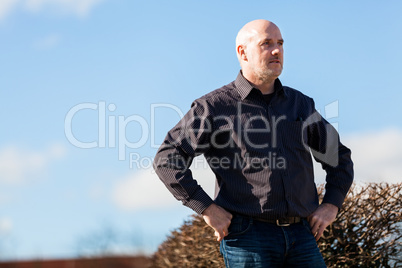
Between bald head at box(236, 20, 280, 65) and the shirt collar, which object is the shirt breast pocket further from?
bald head at box(236, 20, 280, 65)

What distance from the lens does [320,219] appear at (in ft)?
11.0

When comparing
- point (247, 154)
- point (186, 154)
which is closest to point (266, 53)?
point (247, 154)

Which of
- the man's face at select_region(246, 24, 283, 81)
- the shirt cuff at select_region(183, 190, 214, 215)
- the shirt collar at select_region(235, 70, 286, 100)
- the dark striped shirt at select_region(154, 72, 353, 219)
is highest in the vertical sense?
the man's face at select_region(246, 24, 283, 81)

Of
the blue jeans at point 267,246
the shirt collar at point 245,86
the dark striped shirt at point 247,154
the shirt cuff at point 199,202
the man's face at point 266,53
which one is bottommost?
the blue jeans at point 267,246

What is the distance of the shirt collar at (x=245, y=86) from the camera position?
3.46 m

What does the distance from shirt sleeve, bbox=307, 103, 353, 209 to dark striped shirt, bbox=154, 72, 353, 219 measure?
0.01 m

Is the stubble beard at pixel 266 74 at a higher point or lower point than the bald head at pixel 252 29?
lower

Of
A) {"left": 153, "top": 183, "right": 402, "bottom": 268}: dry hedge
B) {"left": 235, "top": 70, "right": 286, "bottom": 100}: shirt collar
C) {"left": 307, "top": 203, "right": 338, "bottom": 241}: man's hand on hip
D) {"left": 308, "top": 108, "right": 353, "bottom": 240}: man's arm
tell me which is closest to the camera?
{"left": 307, "top": 203, "right": 338, "bottom": 241}: man's hand on hip

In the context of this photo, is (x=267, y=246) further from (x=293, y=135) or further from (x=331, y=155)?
(x=331, y=155)

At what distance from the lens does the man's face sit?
343cm

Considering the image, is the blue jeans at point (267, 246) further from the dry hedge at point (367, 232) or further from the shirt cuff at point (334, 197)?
the dry hedge at point (367, 232)

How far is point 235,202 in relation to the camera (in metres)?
3.26

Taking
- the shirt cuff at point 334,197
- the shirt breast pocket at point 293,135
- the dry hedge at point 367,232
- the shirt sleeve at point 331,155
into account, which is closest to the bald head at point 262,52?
the shirt breast pocket at point 293,135

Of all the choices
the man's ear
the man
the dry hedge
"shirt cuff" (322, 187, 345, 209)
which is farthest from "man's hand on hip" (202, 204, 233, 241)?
the dry hedge
